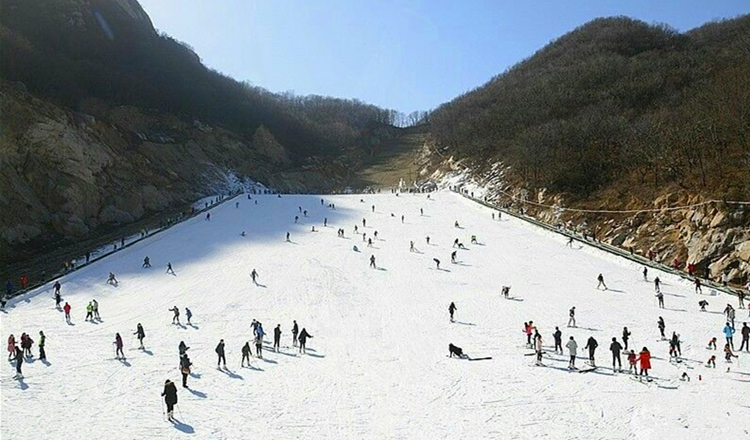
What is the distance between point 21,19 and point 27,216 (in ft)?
157

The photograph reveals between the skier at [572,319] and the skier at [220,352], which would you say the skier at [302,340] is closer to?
the skier at [220,352]

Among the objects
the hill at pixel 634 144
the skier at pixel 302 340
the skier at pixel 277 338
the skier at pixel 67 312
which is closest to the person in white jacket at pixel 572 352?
the skier at pixel 302 340

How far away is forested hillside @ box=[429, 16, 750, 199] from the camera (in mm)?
40031

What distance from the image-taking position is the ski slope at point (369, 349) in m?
14.0

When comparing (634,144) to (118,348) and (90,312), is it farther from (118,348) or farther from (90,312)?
(118,348)

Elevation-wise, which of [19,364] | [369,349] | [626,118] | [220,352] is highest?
[626,118]

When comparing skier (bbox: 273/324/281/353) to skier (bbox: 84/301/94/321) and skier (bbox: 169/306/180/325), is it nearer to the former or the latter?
skier (bbox: 169/306/180/325)

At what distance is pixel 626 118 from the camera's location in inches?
2242

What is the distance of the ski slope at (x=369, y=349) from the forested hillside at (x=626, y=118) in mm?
12703

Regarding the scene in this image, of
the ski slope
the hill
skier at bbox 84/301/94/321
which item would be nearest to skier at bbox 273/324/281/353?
the ski slope

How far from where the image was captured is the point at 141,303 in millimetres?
26453

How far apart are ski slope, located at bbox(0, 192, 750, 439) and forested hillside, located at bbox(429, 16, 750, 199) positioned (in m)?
12.7

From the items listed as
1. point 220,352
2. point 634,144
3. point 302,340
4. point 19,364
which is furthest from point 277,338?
point 634,144

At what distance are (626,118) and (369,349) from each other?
47796mm
